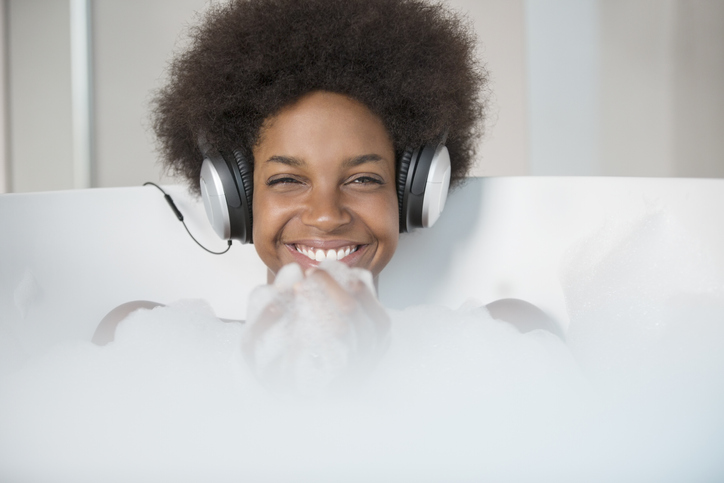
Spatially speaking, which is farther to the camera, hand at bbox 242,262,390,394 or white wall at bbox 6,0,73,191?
white wall at bbox 6,0,73,191

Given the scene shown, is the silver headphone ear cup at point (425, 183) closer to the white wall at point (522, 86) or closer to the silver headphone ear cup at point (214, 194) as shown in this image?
the silver headphone ear cup at point (214, 194)

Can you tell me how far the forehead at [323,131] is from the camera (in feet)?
2.94

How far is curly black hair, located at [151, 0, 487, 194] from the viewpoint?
3.10ft

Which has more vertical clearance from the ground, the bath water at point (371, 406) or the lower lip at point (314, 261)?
the lower lip at point (314, 261)

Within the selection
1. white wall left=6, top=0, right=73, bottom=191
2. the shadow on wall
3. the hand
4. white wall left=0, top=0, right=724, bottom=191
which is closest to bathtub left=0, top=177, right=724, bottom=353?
the shadow on wall

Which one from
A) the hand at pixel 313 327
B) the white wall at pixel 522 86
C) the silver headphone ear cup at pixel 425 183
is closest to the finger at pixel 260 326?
the hand at pixel 313 327

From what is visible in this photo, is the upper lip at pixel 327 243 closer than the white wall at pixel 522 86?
Yes

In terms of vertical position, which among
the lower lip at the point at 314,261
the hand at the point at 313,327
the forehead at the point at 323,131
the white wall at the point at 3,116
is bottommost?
the hand at the point at 313,327

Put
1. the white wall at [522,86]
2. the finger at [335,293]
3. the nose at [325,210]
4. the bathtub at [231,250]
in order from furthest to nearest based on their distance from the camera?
the white wall at [522,86] → the bathtub at [231,250] → the nose at [325,210] → the finger at [335,293]

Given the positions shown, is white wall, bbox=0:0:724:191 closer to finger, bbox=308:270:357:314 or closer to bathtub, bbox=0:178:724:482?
bathtub, bbox=0:178:724:482

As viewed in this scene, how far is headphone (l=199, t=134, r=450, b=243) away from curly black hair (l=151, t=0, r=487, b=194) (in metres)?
0.03

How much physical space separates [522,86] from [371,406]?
1.67 metres

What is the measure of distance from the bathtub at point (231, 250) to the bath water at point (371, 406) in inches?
10.8

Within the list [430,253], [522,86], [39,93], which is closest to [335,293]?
[430,253]
